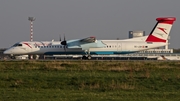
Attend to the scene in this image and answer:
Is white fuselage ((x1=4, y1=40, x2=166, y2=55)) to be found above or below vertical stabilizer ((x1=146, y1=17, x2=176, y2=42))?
below

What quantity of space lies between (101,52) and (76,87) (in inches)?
1279

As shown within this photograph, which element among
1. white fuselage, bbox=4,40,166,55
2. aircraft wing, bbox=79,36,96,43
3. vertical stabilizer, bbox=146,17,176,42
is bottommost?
white fuselage, bbox=4,40,166,55

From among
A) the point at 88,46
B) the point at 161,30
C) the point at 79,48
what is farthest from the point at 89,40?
the point at 161,30

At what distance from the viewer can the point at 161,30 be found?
50.6 metres

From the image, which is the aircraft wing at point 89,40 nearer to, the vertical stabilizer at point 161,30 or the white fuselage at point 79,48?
the white fuselage at point 79,48

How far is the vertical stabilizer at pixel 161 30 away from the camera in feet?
163

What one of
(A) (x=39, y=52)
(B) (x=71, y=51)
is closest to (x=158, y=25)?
(B) (x=71, y=51)

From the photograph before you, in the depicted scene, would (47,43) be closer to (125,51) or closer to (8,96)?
(125,51)

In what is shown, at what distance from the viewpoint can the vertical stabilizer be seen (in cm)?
4981

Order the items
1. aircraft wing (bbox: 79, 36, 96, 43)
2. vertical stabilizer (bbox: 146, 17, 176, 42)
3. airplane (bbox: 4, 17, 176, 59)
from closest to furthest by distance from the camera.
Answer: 1. airplane (bbox: 4, 17, 176, 59)
2. aircraft wing (bbox: 79, 36, 96, 43)
3. vertical stabilizer (bbox: 146, 17, 176, 42)

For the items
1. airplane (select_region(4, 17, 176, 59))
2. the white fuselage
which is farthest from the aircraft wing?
the white fuselage

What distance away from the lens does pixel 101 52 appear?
162 feet

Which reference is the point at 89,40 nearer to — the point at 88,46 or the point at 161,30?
the point at 88,46

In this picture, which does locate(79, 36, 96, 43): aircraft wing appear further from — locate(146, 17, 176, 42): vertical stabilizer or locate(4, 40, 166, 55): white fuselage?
locate(146, 17, 176, 42): vertical stabilizer
